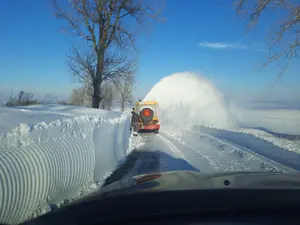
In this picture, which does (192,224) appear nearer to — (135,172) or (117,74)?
(135,172)

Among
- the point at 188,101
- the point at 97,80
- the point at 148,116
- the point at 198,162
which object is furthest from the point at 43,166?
the point at 188,101

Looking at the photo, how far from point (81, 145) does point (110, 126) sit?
3734 millimetres

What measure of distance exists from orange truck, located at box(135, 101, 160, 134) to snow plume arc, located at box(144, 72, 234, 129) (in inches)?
424

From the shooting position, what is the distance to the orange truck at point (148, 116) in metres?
21.0

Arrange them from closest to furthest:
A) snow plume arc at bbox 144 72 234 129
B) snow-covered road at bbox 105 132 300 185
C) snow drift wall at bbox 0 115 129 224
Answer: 1. snow drift wall at bbox 0 115 129 224
2. snow-covered road at bbox 105 132 300 185
3. snow plume arc at bbox 144 72 234 129

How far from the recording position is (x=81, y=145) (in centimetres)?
587

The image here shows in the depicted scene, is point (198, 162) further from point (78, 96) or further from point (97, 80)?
point (78, 96)

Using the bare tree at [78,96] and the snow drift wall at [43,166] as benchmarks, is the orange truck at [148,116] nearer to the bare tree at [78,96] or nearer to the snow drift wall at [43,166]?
the snow drift wall at [43,166]

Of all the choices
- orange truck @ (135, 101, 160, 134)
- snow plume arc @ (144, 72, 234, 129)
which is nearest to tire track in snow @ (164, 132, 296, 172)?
orange truck @ (135, 101, 160, 134)

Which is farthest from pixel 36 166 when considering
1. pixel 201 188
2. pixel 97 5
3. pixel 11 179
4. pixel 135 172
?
pixel 97 5

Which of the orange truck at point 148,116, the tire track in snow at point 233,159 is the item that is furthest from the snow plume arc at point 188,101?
the tire track in snow at point 233,159

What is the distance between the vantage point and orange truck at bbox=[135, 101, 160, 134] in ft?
68.9

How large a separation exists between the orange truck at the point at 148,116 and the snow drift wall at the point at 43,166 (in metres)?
14.1

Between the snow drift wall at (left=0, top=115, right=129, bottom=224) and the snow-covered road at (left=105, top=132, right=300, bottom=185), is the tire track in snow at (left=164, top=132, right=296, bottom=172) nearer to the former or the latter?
the snow-covered road at (left=105, top=132, right=300, bottom=185)
